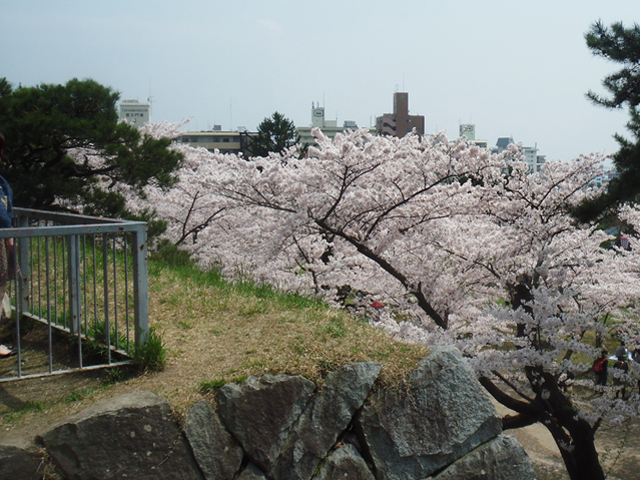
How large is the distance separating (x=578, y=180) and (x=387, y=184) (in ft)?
13.1

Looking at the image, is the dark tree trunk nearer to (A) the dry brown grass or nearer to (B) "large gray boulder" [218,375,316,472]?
(A) the dry brown grass

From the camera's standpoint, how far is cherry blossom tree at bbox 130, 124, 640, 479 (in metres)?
7.83

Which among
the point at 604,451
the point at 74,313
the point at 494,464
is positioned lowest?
the point at 604,451

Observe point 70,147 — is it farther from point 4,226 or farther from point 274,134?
point 274,134

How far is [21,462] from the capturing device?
9.70 ft

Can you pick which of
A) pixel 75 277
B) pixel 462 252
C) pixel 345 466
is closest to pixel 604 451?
pixel 462 252

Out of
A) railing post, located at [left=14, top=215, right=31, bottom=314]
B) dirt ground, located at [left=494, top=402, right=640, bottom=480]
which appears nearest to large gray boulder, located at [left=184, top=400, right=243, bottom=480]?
railing post, located at [left=14, top=215, right=31, bottom=314]

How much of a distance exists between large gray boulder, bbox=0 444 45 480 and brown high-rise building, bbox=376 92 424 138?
68978mm

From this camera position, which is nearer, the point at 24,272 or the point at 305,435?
the point at 305,435

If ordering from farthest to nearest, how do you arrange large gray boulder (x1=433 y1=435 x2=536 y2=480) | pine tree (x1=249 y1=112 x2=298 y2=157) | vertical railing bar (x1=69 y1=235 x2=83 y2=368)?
pine tree (x1=249 y1=112 x2=298 y2=157), large gray boulder (x1=433 y1=435 x2=536 y2=480), vertical railing bar (x1=69 y1=235 x2=83 y2=368)

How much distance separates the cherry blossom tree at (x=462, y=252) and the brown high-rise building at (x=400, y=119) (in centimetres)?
6002

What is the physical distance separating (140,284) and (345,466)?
1.85m

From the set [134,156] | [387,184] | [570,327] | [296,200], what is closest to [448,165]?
[387,184]

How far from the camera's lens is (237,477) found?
336cm
